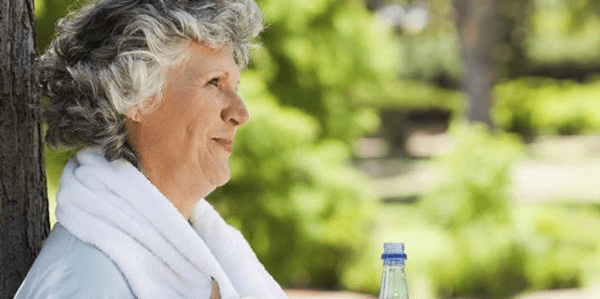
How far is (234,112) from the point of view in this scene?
179cm

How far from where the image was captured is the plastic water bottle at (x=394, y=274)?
1667 mm

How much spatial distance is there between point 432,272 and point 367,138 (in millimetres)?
15562

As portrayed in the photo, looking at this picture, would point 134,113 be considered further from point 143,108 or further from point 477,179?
point 477,179

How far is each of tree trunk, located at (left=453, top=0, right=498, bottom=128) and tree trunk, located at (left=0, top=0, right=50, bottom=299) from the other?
48.1ft

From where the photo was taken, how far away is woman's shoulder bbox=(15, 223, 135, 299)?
1632 mm

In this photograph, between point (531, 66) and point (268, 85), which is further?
point (531, 66)

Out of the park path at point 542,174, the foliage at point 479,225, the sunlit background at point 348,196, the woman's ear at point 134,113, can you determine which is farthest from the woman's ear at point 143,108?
the park path at point 542,174

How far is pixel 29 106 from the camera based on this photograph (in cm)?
194

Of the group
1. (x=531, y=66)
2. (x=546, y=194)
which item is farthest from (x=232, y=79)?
(x=531, y=66)

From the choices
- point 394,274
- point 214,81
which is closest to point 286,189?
point 214,81

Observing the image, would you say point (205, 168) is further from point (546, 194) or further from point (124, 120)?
point (546, 194)

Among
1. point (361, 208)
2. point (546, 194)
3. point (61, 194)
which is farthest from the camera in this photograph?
point (546, 194)

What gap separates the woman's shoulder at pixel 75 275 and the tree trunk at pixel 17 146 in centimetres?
25

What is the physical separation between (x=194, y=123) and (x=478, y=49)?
15.1 metres
